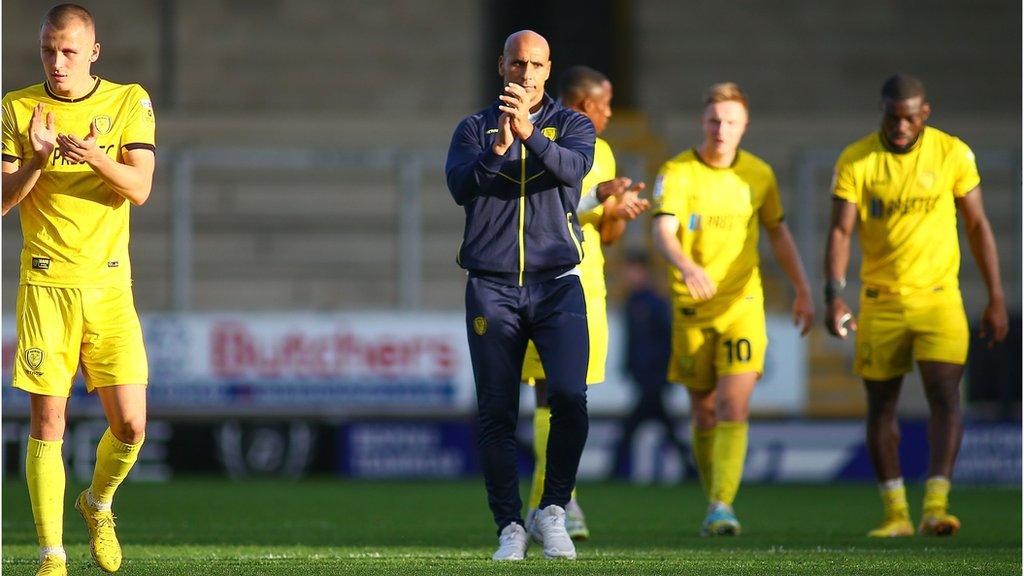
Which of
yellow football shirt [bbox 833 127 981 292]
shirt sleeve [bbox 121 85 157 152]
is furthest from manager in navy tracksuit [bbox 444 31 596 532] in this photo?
yellow football shirt [bbox 833 127 981 292]

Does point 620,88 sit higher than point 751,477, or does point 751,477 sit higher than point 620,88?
point 620,88

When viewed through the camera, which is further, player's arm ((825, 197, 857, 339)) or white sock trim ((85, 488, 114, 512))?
player's arm ((825, 197, 857, 339))

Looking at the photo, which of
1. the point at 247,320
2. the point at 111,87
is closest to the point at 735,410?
the point at 111,87

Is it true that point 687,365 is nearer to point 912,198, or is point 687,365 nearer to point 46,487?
point 912,198

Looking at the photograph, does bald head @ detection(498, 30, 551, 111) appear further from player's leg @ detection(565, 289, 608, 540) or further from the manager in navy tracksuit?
player's leg @ detection(565, 289, 608, 540)

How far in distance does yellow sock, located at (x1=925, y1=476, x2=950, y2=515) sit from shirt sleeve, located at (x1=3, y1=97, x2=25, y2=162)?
439cm

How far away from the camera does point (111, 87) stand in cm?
593

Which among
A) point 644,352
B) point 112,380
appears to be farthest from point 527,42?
point 644,352

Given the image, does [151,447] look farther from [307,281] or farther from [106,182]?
[106,182]

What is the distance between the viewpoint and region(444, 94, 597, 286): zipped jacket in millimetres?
6281

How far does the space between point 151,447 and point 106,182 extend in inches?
326

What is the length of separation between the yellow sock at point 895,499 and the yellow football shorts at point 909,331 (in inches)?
20.4

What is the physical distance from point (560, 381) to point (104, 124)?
6.19 ft

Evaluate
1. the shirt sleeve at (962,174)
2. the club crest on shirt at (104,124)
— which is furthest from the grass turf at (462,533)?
the shirt sleeve at (962,174)
